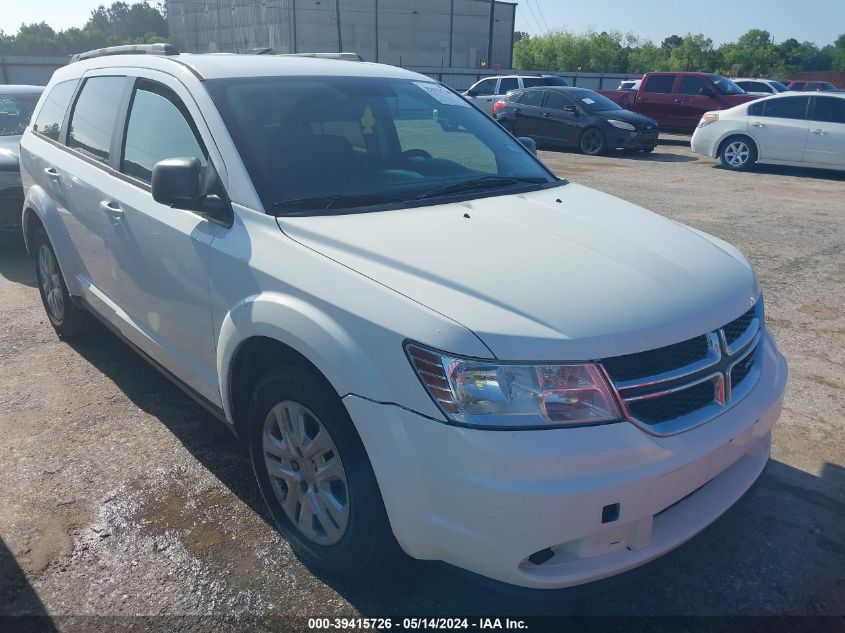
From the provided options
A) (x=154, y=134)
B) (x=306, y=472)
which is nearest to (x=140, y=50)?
(x=154, y=134)

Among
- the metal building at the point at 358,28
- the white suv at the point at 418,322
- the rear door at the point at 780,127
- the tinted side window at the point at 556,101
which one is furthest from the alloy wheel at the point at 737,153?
the metal building at the point at 358,28

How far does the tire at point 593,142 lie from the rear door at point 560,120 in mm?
183

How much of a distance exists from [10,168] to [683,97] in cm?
1661

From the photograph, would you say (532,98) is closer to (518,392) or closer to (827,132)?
(827,132)

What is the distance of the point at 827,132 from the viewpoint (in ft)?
43.0

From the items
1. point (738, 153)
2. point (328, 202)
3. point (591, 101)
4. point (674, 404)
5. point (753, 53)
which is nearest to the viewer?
point (674, 404)

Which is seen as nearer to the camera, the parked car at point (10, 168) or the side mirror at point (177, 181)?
the side mirror at point (177, 181)

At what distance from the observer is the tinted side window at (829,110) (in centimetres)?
1299

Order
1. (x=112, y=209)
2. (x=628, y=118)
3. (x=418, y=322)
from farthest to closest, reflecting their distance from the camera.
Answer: (x=628, y=118) → (x=112, y=209) → (x=418, y=322)

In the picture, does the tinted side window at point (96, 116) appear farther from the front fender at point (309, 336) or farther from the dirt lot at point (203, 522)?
the front fender at point (309, 336)

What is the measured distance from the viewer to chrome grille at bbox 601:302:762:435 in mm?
2191

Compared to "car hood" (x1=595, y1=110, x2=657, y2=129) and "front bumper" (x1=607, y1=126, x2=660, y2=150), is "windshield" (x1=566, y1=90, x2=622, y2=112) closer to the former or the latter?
"car hood" (x1=595, y1=110, x2=657, y2=129)

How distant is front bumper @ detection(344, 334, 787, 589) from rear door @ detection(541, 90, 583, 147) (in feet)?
50.9

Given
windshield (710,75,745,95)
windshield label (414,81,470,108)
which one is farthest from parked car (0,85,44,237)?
windshield (710,75,745,95)
